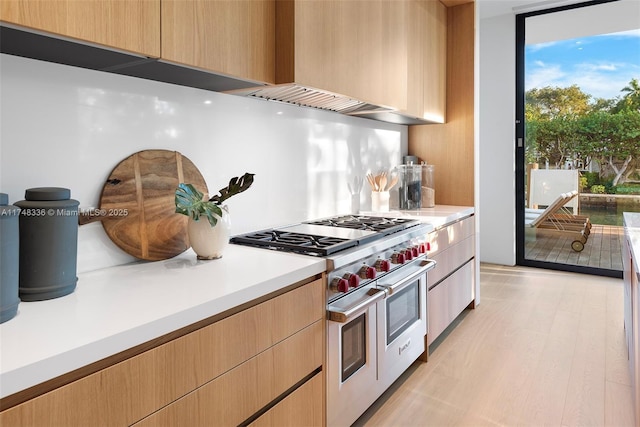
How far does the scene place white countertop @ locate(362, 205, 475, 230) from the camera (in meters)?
2.67

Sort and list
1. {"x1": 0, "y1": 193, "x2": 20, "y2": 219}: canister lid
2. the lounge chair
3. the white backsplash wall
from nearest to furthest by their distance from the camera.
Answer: {"x1": 0, "y1": 193, "x2": 20, "y2": 219}: canister lid
the white backsplash wall
the lounge chair

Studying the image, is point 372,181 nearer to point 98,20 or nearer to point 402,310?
point 402,310

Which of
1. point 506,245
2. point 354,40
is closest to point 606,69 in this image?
point 506,245

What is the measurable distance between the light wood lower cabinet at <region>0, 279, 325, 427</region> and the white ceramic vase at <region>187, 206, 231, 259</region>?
352mm

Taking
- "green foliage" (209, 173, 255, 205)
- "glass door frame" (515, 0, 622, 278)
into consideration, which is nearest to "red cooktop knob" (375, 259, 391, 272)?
"green foliage" (209, 173, 255, 205)

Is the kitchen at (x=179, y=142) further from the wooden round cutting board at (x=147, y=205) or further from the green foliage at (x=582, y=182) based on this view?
the green foliage at (x=582, y=182)

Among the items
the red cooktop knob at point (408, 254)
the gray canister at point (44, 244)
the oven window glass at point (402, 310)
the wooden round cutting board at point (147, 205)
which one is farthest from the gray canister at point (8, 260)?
the red cooktop knob at point (408, 254)

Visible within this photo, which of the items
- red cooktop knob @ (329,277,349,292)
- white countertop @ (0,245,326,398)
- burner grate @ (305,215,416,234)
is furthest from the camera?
burner grate @ (305,215,416,234)

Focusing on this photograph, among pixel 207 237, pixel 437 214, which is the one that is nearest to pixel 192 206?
pixel 207 237

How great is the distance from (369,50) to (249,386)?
1696 millimetres

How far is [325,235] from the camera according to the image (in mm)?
2018

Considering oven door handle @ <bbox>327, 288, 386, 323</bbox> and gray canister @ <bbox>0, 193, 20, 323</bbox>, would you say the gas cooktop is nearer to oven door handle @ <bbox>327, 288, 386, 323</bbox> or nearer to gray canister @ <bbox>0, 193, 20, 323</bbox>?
oven door handle @ <bbox>327, 288, 386, 323</bbox>

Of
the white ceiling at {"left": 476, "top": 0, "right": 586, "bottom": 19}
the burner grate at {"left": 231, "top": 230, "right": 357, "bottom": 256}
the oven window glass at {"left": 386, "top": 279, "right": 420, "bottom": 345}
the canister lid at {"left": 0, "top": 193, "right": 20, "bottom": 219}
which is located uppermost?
the white ceiling at {"left": 476, "top": 0, "right": 586, "bottom": 19}

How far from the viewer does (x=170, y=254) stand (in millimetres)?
1661
